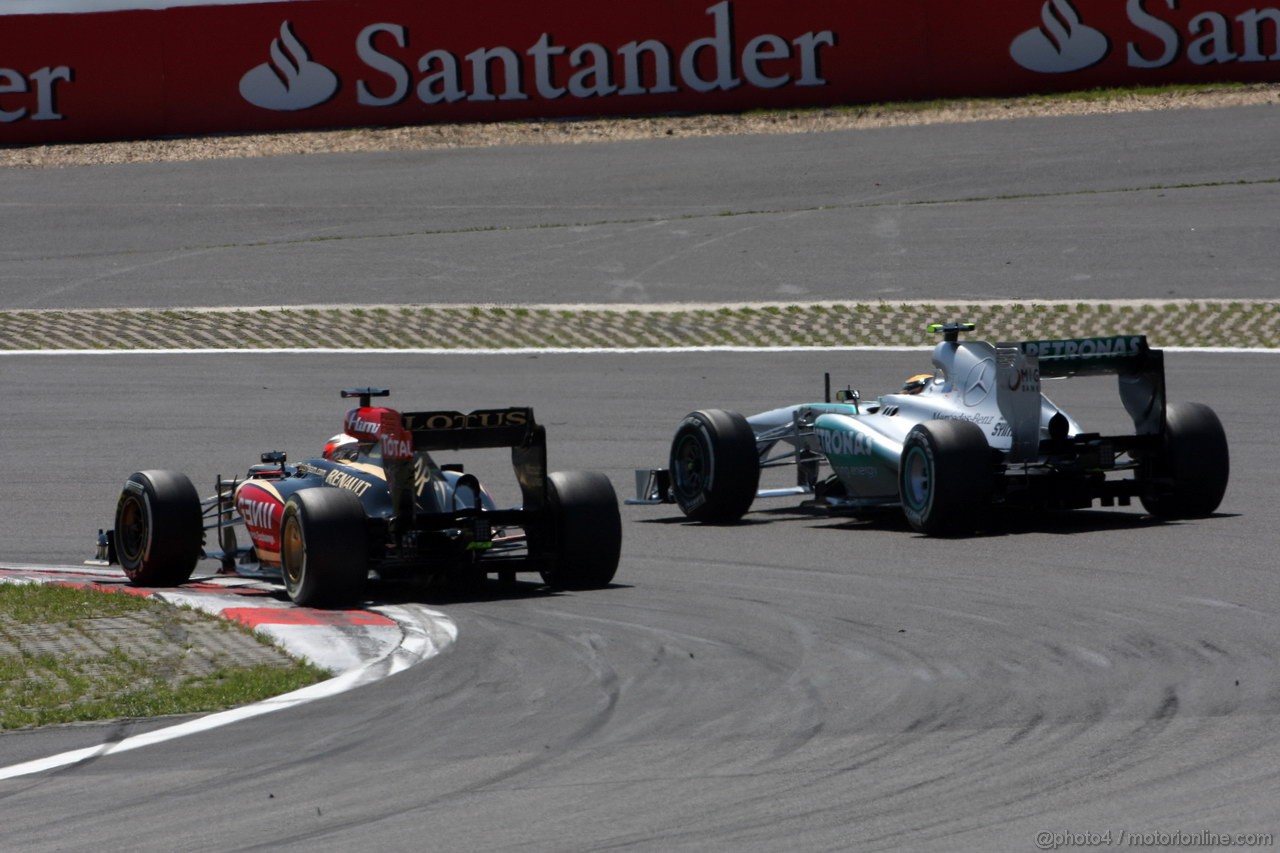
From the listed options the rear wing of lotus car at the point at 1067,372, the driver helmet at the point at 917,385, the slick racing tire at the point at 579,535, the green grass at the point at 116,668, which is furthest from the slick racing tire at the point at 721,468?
the green grass at the point at 116,668

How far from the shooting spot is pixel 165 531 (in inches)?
463

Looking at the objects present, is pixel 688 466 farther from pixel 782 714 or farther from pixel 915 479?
pixel 782 714

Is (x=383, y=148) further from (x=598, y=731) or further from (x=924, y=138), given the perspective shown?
(x=598, y=731)

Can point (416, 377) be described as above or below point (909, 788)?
above

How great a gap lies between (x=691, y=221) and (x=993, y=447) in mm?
17310

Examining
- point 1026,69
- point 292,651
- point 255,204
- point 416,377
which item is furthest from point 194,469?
point 1026,69

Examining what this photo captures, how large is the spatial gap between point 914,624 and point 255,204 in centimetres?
2510

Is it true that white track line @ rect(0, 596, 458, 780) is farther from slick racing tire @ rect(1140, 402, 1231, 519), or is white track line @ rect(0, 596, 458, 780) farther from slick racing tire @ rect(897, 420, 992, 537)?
slick racing tire @ rect(1140, 402, 1231, 519)

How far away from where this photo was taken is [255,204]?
32.5 m

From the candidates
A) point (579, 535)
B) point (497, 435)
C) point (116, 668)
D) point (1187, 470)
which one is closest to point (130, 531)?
point (497, 435)

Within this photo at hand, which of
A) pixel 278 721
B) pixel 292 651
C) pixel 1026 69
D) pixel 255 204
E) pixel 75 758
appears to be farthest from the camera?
pixel 1026 69

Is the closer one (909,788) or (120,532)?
(909,788)

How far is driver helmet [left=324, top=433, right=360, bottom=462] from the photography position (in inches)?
479

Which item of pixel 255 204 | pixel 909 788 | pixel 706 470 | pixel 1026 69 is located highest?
pixel 1026 69
